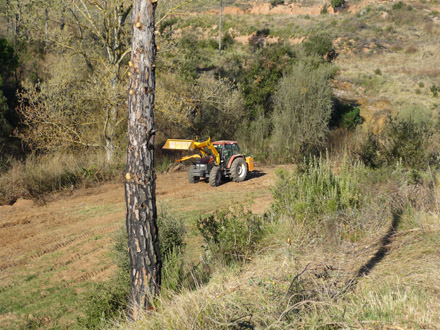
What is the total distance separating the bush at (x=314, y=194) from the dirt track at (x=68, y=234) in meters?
2.10

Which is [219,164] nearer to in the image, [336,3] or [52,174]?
[52,174]

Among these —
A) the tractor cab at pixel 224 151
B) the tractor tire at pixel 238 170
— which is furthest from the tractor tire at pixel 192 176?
the tractor tire at pixel 238 170

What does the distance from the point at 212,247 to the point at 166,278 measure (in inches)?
45.8

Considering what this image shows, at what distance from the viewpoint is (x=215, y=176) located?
45.3 ft

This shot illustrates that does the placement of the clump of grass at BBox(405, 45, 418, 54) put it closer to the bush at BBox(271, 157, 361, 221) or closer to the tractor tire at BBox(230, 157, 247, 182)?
the tractor tire at BBox(230, 157, 247, 182)

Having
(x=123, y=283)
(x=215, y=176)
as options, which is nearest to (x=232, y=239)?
(x=123, y=283)

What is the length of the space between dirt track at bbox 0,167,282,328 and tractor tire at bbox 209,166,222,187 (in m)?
0.25

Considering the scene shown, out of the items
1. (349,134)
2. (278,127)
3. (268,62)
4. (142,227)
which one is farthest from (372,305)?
(268,62)

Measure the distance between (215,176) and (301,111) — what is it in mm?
8889

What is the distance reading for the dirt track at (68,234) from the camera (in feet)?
21.8

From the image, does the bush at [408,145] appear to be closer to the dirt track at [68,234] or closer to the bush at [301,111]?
the dirt track at [68,234]

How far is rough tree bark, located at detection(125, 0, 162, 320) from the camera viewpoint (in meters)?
4.25

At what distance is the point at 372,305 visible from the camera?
148 inches

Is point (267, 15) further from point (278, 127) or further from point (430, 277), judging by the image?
point (430, 277)
